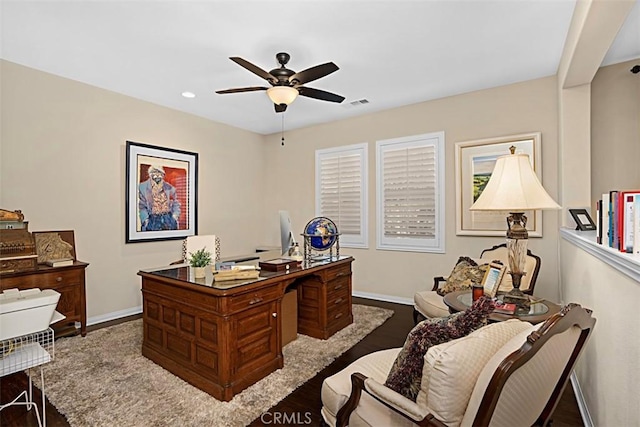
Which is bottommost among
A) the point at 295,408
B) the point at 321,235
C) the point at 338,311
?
the point at 295,408

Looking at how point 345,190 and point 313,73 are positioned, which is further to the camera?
point 345,190

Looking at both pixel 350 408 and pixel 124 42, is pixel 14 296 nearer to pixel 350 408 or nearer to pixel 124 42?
pixel 350 408

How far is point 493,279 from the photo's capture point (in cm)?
224

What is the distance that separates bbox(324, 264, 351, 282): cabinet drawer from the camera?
339 cm

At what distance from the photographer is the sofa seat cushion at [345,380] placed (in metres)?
1.62

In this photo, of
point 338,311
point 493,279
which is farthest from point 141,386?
point 493,279

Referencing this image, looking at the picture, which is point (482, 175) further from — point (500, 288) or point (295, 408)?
point (295, 408)

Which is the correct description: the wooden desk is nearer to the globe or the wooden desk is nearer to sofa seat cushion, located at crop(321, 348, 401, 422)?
the globe

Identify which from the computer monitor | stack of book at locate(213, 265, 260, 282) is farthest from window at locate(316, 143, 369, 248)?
stack of book at locate(213, 265, 260, 282)

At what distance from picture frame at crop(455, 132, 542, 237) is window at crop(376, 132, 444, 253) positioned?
0.81ft

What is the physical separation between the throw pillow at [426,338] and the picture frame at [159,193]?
402 centimetres

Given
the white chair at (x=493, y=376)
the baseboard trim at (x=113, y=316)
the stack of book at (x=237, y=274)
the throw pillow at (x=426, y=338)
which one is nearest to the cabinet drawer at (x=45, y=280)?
the baseboard trim at (x=113, y=316)

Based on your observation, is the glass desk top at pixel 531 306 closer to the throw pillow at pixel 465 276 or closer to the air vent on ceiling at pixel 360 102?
the throw pillow at pixel 465 276

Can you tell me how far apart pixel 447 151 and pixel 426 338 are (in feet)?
11.7
